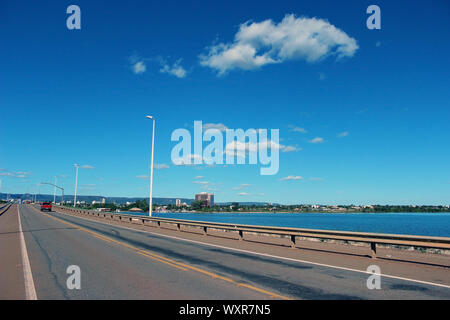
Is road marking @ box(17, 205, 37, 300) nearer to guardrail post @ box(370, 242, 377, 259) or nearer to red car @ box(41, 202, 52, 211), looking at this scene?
guardrail post @ box(370, 242, 377, 259)

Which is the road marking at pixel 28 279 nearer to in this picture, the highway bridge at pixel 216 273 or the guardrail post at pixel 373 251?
the highway bridge at pixel 216 273

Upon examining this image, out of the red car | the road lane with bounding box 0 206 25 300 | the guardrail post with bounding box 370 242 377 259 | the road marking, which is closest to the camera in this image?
the road marking

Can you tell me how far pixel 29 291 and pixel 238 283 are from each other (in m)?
4.80

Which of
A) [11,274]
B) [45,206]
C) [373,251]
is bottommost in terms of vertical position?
[45,206]

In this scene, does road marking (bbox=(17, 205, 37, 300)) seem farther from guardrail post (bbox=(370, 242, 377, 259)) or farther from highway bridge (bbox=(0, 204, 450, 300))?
guardrail post (bbox=(370, 242, 377, 259))

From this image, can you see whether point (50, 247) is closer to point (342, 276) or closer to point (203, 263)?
point (203, 263)

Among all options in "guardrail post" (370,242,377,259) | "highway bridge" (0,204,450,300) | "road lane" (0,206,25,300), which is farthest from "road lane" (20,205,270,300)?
"guardrail post" (370,242,377,259)

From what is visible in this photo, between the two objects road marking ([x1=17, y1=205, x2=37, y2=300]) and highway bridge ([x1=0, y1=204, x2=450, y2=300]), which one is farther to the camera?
highway bridge ([x1=0, y1=204, x2=450, y2=300])

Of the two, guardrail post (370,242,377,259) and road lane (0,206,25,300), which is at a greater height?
guardrail post (370,242,377,259)

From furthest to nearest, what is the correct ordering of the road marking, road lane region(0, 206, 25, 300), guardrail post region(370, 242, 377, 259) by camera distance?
1. guardrail post region(370, 242, 377, 259)
2. road lane region(0, 206, 25, 300)
3. the road marking

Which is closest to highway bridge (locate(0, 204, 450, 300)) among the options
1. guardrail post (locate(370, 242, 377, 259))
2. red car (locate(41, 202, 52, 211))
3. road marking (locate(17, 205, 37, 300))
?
road marking (locate(17, 205, 37, 300))

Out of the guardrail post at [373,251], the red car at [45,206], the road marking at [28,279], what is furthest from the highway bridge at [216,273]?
the red car at [45,206]

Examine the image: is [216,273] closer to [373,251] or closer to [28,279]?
[28,279]

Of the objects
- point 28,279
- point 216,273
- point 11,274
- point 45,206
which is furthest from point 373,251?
point 45,206
